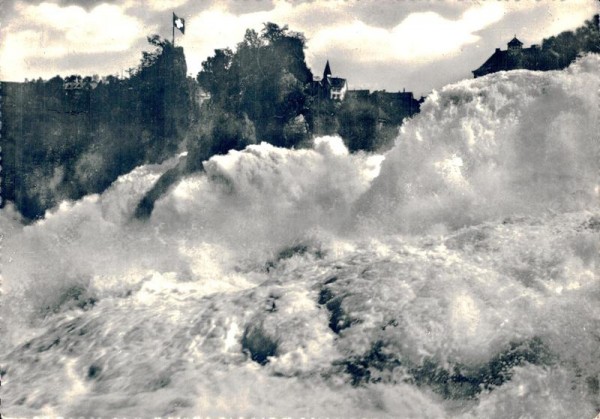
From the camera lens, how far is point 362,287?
630cm

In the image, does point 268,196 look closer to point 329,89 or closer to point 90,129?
point 329,89

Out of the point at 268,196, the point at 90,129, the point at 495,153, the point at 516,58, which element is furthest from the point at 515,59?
the point at 90,129

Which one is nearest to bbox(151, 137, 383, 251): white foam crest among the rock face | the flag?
the flag

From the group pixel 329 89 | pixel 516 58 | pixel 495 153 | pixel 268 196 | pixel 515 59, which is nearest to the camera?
pixel 495 153

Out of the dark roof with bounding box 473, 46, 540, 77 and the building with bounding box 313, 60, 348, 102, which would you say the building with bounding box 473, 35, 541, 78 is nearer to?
the dark roof with bounding box 473, 46, 540, 77

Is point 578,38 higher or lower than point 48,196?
higher

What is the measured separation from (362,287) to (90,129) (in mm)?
16325

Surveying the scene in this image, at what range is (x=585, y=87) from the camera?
751 centimetres

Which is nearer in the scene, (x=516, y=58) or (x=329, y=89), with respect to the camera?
(x=516, y=58)

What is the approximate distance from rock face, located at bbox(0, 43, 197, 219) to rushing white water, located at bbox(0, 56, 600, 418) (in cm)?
660

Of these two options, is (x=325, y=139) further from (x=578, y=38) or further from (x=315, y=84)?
(x=578, y=38)

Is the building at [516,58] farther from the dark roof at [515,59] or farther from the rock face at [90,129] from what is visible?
the rock face at [90,129]

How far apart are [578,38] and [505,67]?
352 centimetres

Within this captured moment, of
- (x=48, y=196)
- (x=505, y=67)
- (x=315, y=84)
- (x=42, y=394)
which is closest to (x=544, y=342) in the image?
(x=42, y=394)
